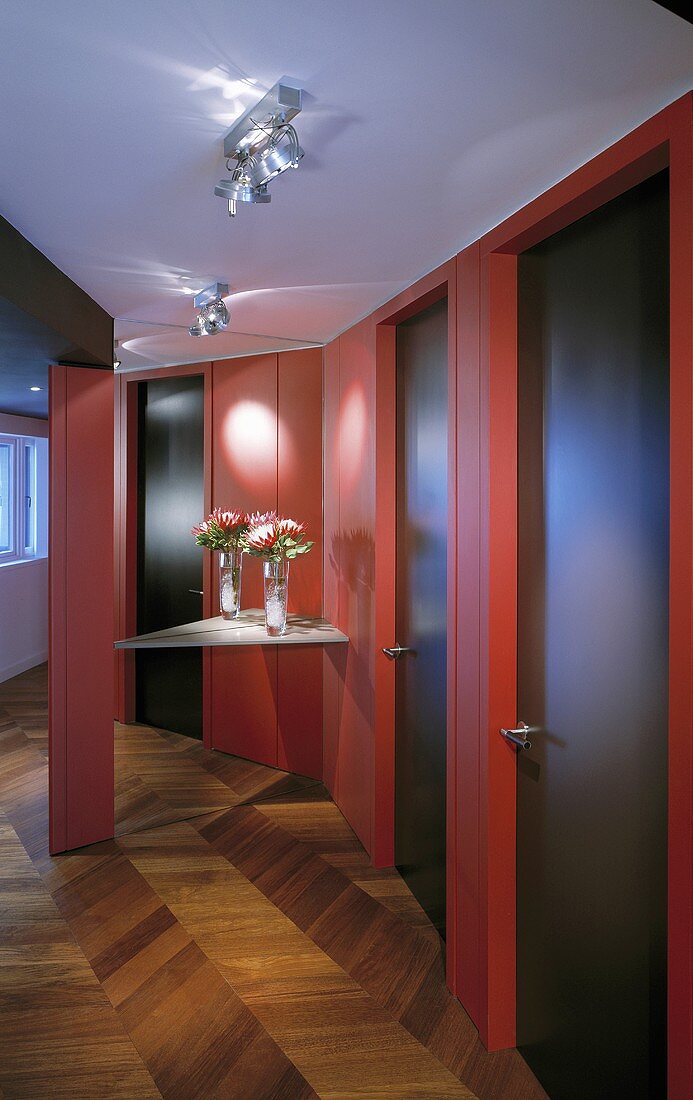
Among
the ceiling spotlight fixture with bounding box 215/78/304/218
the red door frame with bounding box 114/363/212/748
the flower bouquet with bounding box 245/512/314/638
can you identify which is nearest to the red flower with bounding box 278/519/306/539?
the flower bouquet with bounding box 245/512/314/638

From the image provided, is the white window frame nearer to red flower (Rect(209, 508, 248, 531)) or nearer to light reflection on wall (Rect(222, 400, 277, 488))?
light reflection on wall (Rect(222, 400, 277, 488))

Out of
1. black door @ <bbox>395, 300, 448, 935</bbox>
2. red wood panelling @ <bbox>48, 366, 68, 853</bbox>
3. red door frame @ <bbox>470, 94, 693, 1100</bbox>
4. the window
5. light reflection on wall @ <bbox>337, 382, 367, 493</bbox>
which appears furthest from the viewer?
the window

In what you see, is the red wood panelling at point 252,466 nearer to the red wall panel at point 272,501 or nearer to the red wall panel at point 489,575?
the red wall panel at point 272,501

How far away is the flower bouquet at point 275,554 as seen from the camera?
3418 mm

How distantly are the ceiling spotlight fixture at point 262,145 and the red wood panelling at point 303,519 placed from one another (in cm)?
219

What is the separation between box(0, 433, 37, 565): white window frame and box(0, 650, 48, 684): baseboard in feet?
2.99

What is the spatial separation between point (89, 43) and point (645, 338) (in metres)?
1.25

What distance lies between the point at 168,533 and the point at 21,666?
136 inches

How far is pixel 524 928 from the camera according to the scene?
2111 mm

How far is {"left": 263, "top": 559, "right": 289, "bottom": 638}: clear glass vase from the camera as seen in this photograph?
11.3ft

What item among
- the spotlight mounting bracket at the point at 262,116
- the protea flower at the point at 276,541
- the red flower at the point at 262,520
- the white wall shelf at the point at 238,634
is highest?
the spotlight mounting bracket at the point at 262,116

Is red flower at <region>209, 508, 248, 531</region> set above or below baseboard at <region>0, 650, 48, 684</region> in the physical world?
above

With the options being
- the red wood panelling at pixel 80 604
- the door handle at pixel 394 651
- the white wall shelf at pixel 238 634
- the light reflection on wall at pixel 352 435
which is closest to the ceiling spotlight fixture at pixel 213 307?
the red wood panelling at pixel 80 604

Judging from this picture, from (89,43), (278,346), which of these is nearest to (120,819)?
(278,346)
